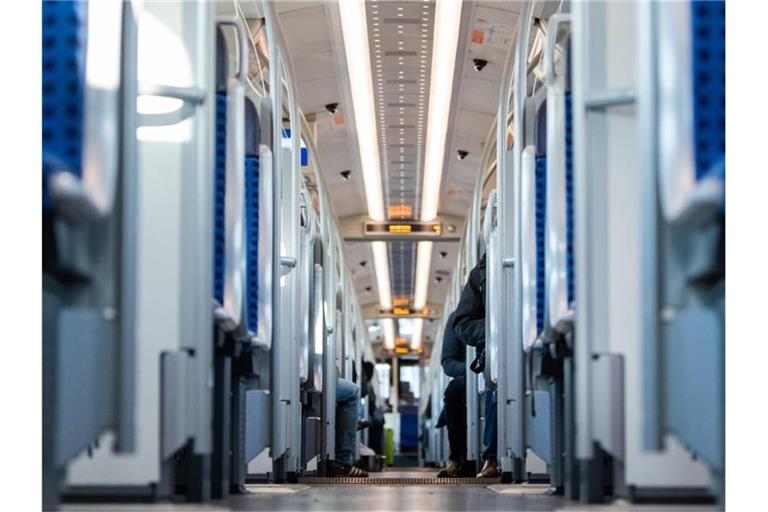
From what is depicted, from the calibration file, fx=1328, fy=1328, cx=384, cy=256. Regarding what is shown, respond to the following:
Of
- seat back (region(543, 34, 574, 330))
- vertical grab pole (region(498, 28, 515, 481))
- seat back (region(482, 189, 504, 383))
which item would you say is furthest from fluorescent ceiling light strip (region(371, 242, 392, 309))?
seat back (region(543, 34, 574, 330))

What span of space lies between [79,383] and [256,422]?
2.82m

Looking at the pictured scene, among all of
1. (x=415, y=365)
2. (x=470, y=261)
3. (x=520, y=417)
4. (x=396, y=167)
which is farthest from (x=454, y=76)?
(x=415, y=365)

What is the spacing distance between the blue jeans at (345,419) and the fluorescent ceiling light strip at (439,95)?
2.53 metres

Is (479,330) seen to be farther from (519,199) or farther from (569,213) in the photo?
(569,213)

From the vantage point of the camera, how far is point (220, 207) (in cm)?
411

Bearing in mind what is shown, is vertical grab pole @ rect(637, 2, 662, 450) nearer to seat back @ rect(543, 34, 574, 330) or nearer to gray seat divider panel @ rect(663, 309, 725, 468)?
gray seat divider panel @ rect(663, 309, 725, 468)

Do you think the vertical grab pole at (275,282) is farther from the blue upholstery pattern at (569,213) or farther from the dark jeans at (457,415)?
the dark jeans at (457,415)

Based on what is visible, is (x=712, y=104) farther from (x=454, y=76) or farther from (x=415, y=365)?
(x=415, y=365)

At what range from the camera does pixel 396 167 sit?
14008 mm

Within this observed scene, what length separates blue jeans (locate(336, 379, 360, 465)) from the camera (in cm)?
1155

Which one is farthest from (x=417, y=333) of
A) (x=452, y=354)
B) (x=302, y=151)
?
(x=302, y=151)

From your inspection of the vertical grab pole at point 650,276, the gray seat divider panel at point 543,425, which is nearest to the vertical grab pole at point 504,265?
the gray seat divider panel at point 543,425

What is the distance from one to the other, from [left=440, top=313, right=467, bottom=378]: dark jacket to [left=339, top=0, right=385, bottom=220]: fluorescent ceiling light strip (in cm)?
199
